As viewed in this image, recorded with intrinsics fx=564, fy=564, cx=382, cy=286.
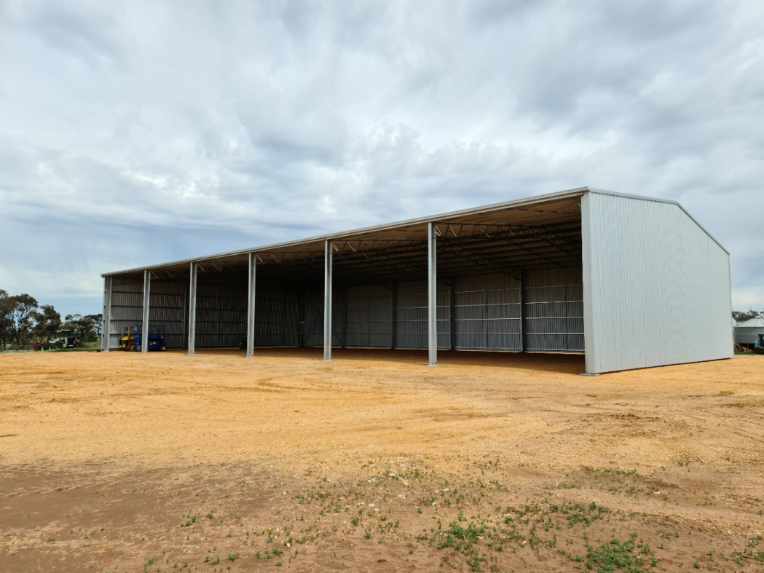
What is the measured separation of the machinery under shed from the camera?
2220 centimetres

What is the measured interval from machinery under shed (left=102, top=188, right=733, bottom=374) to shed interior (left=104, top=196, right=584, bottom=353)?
0.10 metres

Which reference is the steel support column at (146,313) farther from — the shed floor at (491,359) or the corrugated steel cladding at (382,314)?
the shed floor at (491,359)

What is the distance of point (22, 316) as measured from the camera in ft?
222

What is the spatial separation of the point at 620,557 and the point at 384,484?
9.67 feet

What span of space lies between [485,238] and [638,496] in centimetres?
2664

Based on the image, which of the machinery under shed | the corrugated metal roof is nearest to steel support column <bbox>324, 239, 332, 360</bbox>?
the machinery under shed

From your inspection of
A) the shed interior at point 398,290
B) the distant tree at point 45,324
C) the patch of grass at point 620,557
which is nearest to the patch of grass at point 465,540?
the patch of grass at point 620,557

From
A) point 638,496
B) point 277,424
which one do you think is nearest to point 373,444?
point 277,424

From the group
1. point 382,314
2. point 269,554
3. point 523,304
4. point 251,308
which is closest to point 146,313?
point 251,308

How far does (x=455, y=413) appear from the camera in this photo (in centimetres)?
1257

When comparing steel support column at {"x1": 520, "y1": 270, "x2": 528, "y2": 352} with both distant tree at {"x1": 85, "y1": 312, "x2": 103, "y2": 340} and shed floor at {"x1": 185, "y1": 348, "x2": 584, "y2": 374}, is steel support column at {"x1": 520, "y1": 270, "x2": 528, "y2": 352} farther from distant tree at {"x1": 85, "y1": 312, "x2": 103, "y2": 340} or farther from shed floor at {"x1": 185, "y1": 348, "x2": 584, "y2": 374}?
distant tree at {"x1": 85, "y1": 312, "x2": 103, "y2": 340}

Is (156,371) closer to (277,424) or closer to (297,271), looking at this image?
(277,424)

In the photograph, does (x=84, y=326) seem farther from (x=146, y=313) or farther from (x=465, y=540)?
(x=465, y=540)

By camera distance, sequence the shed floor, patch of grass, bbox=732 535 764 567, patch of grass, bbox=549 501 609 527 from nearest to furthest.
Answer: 1. patch of grass, bbox=732 535 764 567
2. patch of grass, bbox=549 501 609 527
3. the shed floor
